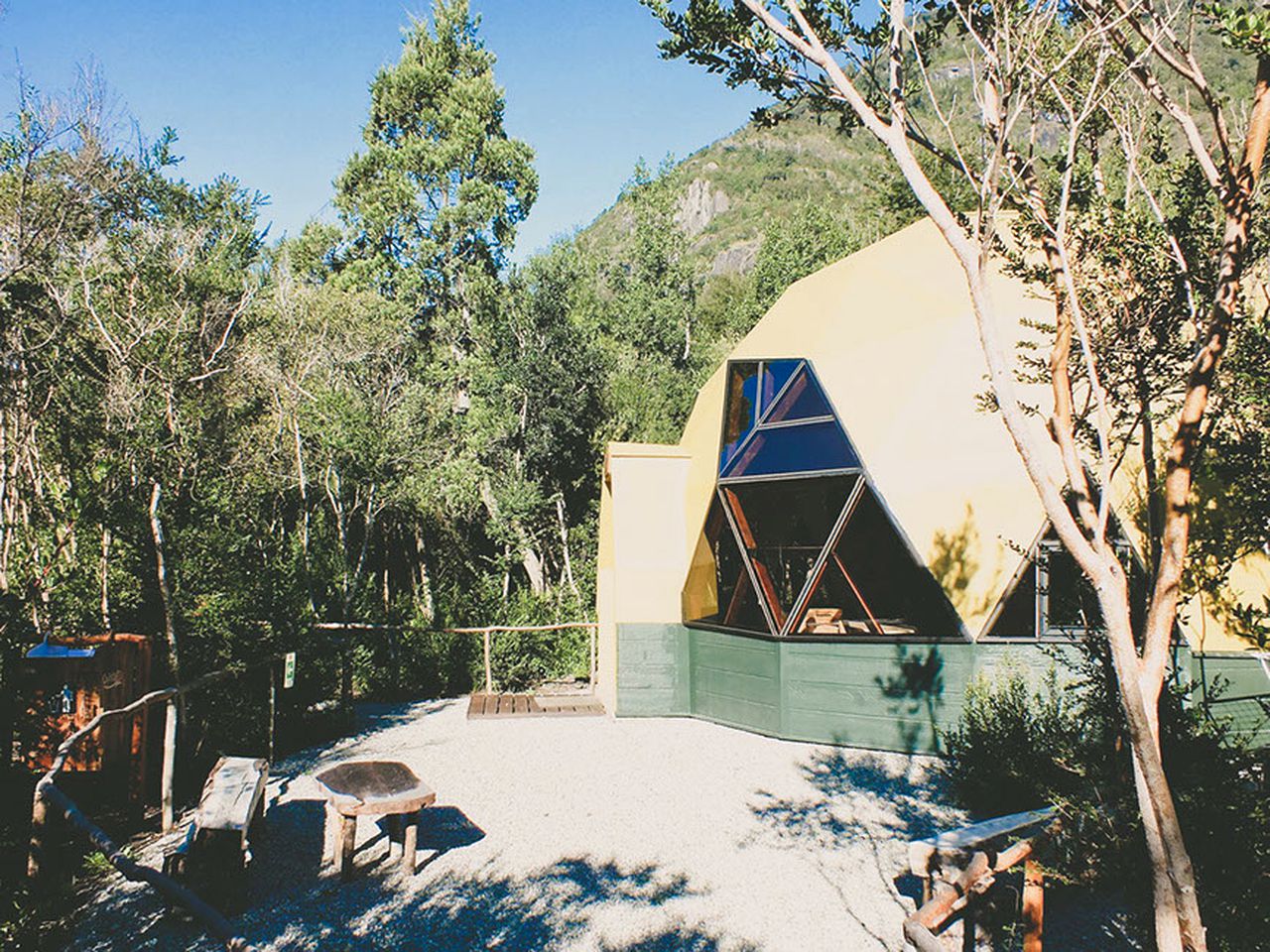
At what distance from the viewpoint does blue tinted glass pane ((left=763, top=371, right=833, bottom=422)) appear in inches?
392

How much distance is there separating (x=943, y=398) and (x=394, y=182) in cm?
1959

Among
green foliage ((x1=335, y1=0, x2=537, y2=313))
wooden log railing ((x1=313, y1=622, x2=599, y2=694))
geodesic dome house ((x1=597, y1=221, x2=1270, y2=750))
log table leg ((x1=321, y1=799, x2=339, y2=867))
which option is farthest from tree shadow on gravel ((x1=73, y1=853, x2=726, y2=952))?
green foliage ((x1=335, y1=0, x2=537, y2=313))

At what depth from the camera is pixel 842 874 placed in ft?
20.0

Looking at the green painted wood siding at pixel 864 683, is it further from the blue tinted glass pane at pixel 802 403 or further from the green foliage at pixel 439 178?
the green foliage at pixel 439 178

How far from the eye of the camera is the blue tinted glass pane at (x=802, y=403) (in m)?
9.97

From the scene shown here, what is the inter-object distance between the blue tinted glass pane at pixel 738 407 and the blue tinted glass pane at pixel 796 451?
0.97 feet

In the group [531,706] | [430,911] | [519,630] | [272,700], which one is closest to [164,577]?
[272,700]

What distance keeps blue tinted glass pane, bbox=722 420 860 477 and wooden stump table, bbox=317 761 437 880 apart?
5.83 meters

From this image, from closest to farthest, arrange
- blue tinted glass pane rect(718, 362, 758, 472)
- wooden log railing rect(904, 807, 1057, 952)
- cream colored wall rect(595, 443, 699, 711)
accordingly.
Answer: wooden log railing rect(904, 807, 1057, 952) < blue tinted glass pane rect(718, 362, 758, 472) < cream colored wall rect(595, 443, 699, 711)

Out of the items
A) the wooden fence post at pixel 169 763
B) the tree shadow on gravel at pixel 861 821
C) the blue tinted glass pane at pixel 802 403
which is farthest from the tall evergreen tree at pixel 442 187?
the tree shadow on gravel at pixel 861 821

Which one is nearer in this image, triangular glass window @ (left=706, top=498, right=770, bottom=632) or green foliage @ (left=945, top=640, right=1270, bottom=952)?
green foliage @ (left=945, top=640, right=1270, bottom=952)

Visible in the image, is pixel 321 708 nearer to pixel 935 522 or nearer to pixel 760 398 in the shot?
pixel 760 398

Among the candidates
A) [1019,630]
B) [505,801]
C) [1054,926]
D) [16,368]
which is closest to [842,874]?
[1054,926]

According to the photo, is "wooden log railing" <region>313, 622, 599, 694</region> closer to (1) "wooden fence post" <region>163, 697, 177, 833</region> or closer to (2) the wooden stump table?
(1) "wooden fence post" <region>163, 697, 177, 833</region>
